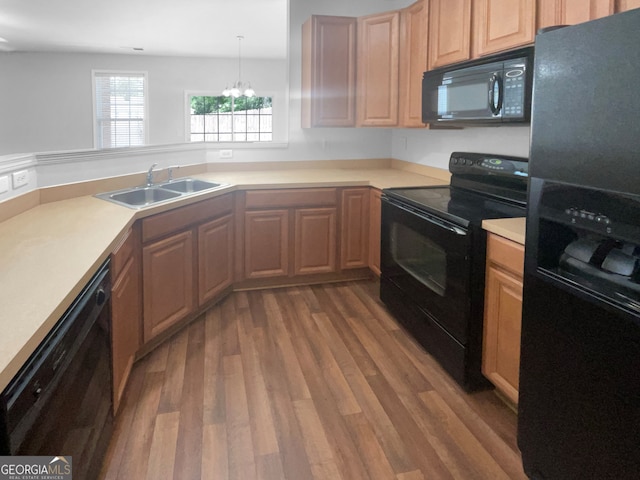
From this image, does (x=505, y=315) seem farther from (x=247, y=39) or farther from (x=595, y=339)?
(x=247, y=39)

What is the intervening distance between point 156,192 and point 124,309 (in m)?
1.17

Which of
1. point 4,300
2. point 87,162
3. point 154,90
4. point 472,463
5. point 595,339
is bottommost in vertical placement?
point 472,463

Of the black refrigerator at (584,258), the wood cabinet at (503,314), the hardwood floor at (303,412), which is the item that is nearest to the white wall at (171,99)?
the hardwood floor at (303,412)

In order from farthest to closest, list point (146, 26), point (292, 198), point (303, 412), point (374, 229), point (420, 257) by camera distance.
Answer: point (146, 26) → point (374, 229) → point (292, 198) → point (420, 257) → point (303, 412)

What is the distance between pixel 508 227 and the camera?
6.61 feet

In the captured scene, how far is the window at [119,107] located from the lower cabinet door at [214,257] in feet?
18.3

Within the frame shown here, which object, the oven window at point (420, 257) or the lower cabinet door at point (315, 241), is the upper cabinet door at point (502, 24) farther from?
the lower cabinet door at point (315, 241)

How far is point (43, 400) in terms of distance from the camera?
1.03 metres

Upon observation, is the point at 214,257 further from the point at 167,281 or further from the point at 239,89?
the point at 239,89

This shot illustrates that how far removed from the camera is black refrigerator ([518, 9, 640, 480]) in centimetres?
A: 121

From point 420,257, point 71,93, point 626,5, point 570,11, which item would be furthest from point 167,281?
point 71,93

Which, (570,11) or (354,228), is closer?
(570,11)

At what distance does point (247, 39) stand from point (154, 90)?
7.62 feet

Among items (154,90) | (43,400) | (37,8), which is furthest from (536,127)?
(154,90)
